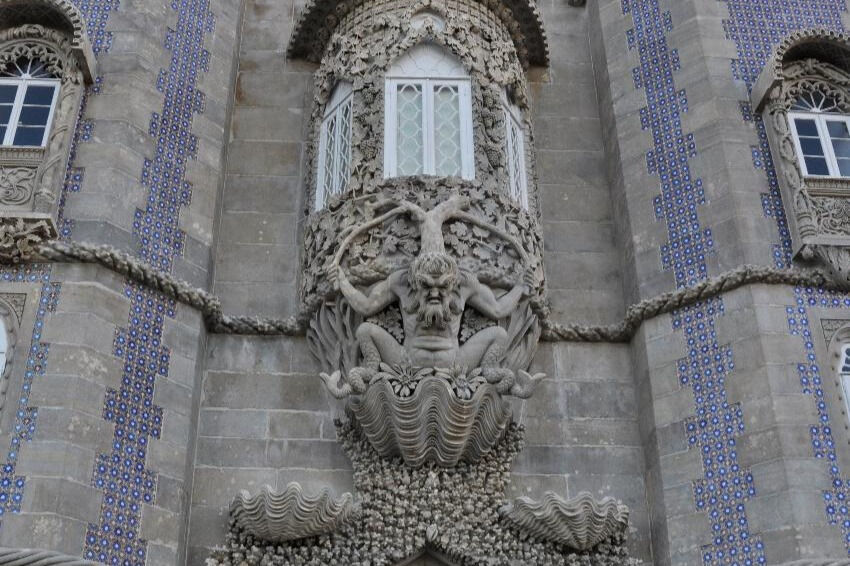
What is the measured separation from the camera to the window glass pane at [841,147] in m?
12.0

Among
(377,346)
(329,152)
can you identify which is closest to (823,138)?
(329,152)

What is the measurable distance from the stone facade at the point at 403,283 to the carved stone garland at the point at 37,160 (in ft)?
0.12

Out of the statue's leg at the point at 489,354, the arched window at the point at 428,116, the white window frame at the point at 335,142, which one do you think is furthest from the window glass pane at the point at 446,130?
the statue's leg at the point at 489,354

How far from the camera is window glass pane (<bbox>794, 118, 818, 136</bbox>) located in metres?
12.2

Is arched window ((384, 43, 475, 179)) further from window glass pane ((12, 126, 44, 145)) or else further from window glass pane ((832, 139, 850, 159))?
window glass pane ((832, 139, 850, 159))

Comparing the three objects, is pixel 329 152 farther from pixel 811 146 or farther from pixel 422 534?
pixel 811 146

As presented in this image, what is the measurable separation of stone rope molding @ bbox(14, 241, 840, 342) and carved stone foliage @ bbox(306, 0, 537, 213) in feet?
5.22

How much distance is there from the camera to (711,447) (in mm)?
10148

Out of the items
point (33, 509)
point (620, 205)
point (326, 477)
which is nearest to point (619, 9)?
point (620, 205)

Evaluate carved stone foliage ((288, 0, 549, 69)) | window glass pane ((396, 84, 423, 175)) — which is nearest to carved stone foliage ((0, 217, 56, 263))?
window glass pane ((396, 84, 423, 175))

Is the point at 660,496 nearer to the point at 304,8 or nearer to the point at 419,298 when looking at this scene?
the point at 419,298

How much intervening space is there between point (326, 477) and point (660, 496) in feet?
10.3

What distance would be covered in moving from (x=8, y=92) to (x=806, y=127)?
28.7 feet

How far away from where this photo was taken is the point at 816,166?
468 inches
